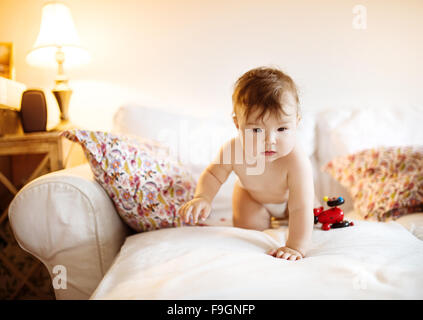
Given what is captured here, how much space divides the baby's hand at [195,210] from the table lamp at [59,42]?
1038 mm

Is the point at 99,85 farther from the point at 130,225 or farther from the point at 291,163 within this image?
the point at 291,163

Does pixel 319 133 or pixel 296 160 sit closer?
pixel 296 160

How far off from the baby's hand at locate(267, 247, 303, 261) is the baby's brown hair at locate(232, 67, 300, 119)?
36 cm

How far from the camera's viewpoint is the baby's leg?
117cm

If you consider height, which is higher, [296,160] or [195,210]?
[296,160]

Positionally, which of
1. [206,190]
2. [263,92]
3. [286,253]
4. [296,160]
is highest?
[263,92]

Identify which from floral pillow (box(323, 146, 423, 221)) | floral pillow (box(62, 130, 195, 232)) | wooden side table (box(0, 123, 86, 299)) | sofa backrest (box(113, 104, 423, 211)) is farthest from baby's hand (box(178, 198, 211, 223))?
wooden side table (box(0, 123, 86, 299))

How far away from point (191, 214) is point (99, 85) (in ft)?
4.27

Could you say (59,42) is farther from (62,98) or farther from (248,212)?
(248,212)

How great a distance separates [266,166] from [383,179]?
57 cm

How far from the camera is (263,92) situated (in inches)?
35.1

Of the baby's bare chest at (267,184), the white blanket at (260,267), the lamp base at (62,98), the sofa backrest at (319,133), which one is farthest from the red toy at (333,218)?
the lamp base at (62,98)

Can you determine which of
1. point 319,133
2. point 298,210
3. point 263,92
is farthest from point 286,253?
point 319,133

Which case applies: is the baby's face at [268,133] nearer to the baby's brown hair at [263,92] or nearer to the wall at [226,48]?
the baby's brown hair at [263,92]
